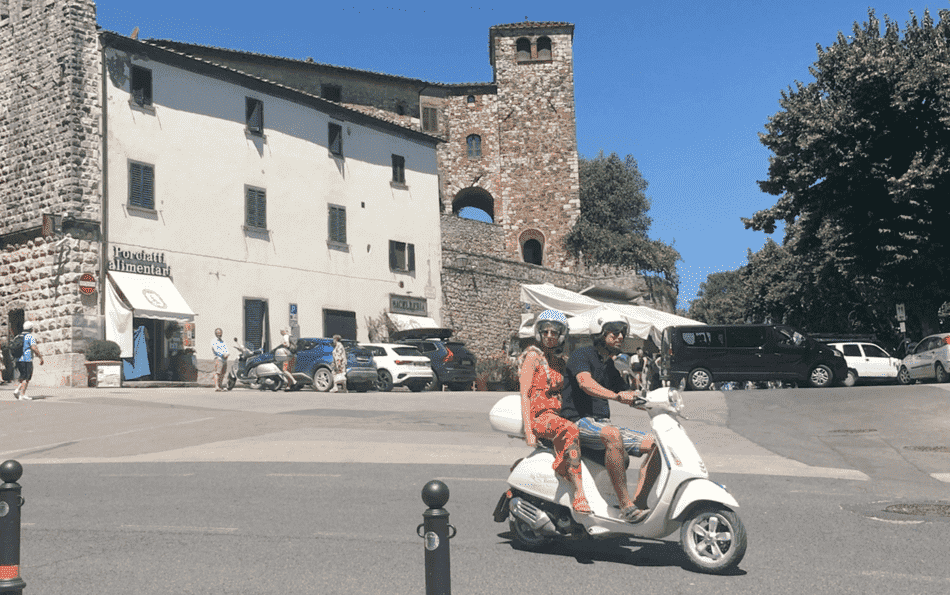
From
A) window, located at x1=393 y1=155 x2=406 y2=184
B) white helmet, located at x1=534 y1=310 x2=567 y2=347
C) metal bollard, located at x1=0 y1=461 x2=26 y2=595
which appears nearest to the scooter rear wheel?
white helmet, located at x1=534 y1=310 x2=567 y2=347

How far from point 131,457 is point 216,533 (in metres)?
6.05

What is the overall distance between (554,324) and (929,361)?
22931mm

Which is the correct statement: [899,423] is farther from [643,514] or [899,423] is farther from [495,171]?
[495,171]

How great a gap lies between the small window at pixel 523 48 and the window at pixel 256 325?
27294 mm

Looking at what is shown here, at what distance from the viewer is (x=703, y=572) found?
5.89 metres

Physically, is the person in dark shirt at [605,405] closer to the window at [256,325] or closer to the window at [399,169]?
the window at [256,325]

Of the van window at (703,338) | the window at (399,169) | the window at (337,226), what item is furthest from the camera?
the window at (399,169)

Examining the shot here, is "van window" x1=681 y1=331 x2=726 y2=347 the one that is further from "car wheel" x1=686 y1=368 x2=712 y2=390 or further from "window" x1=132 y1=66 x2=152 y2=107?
"window" x1=132 y1=66 x2=152 y2=107

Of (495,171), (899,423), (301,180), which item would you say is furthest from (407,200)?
(899,423)

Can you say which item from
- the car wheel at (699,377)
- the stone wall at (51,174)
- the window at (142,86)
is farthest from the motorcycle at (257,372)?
the car wheel at (699,377)

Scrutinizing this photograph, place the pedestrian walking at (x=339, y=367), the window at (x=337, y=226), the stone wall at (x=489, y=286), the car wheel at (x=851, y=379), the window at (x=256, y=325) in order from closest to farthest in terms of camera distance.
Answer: the pedestrian walking at (x=339, y=367) → the car wheel at (x=851, y=379) → the window at (x=256, y=325) → the window at (x=337, y=226) → the stone wall at (x=489, y=286)

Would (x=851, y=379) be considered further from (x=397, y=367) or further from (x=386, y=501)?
(x=386, y=501)

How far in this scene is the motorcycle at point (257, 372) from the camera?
25.6 m

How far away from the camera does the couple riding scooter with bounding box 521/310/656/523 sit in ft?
20.0
